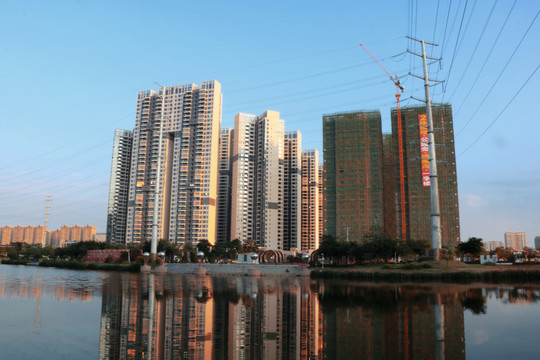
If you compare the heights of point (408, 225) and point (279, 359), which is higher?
point (408, 225)

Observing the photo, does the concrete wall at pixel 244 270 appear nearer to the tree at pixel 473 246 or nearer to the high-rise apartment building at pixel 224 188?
the tree at pixel 473 246

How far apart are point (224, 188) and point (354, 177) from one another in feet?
253

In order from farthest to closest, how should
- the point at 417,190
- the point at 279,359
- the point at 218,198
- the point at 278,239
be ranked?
1. the point at 218,198
2. the point at 278,239
3. the point at 417,190
4. the point at 279,359

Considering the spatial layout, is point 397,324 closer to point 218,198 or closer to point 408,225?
point 408,225

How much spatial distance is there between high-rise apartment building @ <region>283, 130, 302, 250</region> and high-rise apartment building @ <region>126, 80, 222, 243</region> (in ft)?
120

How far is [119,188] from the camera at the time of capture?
19038 cm

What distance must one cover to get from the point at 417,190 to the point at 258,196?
238 ft

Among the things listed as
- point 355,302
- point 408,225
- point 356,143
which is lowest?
point 355,302

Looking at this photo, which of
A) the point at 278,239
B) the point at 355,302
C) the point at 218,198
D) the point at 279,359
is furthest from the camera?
the point at 218,198

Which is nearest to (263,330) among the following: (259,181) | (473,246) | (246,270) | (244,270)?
(246,270)

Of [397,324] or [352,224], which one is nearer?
[397,324]

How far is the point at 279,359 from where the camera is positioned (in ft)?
43.4

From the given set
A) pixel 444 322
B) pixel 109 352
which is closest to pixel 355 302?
pixel 444 322

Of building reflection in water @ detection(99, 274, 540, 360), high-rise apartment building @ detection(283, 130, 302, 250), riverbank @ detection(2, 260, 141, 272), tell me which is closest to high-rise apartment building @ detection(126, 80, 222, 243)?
high-rise apartment building @ detection(283, 130, 302, 250)
